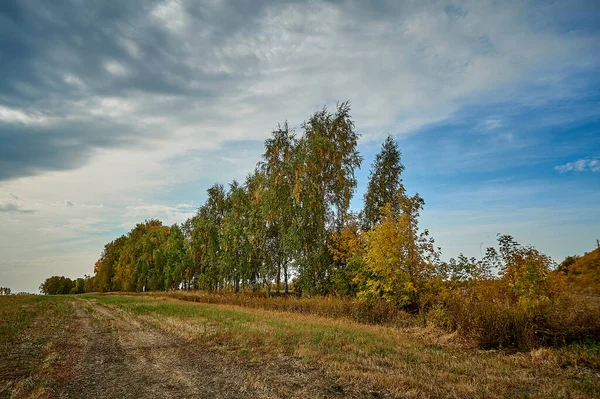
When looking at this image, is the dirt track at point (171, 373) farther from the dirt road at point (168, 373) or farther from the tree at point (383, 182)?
the tree at point (383, 182)

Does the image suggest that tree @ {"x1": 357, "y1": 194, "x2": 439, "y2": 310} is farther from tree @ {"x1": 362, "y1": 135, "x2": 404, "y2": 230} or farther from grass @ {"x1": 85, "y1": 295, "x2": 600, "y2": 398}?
tree @ {"x1": 362, "y1": 135, "x2": 404, "y2": 230}

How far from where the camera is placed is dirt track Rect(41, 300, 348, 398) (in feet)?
22.4

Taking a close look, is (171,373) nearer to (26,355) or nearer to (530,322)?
(26,355)

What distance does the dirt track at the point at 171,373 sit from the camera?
6.83 metres

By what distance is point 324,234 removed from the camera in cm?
2834

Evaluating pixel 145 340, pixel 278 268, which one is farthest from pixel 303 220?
pixel 145 340

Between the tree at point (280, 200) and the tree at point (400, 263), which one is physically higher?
the tree at point (280, 200)

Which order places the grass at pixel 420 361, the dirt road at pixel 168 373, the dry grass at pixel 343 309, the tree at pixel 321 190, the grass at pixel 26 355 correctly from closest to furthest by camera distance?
the dirt road at pixel 168 373
the grass at pixel 420 361
the grass at pixel 26 355
the dry grass at pixel 343 309
the tree at pixel 321 190

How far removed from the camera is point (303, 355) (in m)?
9.77

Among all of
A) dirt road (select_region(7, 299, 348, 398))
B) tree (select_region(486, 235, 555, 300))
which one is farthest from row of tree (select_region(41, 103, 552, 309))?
dirt road (select_region(7, 299, 348, 398))

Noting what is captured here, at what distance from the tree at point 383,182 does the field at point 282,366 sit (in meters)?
18.8

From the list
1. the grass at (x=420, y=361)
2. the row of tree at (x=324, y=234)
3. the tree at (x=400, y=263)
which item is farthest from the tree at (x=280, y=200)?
the grass at (x=420, y=361)

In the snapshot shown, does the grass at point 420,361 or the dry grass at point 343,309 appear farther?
the dry grass at point 343,309

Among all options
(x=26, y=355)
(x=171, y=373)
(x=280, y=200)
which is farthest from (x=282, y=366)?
(x=280, y=200)
